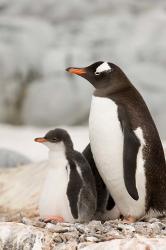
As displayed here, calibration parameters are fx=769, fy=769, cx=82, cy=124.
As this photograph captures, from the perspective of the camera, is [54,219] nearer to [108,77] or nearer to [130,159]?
[130,159]

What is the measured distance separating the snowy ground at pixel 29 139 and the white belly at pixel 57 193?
4.11 metres

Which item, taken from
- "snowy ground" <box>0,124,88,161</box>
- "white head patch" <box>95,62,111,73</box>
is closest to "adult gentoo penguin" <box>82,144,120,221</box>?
"white head patch" <box>95,62,111,73</box>

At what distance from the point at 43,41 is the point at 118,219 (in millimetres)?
6855

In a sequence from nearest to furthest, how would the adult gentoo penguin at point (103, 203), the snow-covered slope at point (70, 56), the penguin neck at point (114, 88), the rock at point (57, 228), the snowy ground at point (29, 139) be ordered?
1. the rock at point (57, 228)
2. the penguin neck at point (114, 88)
3. the adult gentoo penguin at point (103, 203)
4. the snowy ground at point (29, 139)
5. the snow-covered slope at point (70, 56)

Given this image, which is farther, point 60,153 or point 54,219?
point 60,153

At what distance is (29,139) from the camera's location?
9508 mm

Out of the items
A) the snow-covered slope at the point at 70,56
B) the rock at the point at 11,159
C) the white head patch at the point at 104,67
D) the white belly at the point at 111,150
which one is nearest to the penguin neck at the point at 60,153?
the white belly at the point at 111,150

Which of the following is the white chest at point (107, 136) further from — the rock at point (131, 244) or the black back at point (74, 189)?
the rock at point (131, 244)

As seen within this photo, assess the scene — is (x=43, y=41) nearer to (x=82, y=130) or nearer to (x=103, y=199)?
(x=82, y=130)

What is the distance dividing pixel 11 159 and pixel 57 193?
3.47 metres

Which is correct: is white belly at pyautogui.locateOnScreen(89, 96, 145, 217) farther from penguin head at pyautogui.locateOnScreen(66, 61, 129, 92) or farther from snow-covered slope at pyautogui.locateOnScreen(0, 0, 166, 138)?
snow-covered slope at pyautogui.locateOnScreen(0, 0, 166, 138)

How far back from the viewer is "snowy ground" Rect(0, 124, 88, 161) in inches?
339

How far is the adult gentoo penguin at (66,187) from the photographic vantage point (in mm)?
4035

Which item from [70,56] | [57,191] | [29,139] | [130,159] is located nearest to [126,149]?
[130,159]
